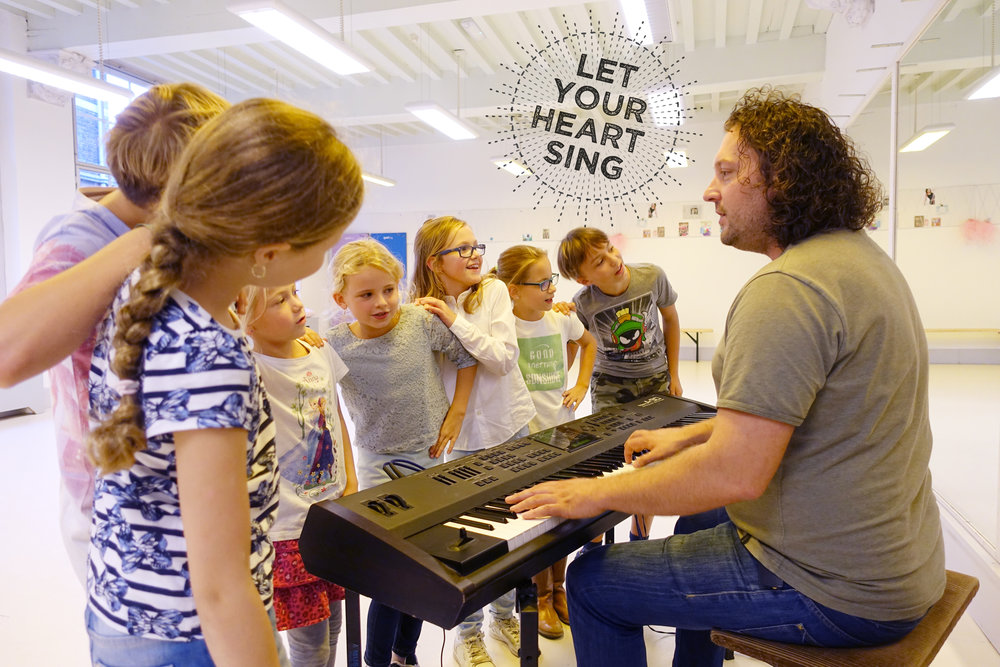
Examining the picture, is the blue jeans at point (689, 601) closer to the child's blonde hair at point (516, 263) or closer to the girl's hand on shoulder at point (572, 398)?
the girl's hand on shoulder at point (572, 398)

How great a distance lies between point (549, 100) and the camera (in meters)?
7.12

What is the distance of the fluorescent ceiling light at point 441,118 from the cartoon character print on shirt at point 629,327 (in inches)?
154

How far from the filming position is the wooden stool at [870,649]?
112 centimetres

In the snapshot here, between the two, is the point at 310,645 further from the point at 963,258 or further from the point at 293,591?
the point at 963,258

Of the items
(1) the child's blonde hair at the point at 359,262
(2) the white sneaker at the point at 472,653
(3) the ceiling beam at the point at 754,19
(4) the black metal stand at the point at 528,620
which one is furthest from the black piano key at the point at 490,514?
(3) the ceiling beam at the point at 754,19

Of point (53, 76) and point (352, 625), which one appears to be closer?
point (352, 625)

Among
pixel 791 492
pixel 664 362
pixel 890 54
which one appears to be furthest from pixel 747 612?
pixel 890 54

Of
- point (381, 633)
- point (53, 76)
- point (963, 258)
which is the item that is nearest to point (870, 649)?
point (381, 633)

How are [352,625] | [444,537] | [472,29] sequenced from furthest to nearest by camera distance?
[472,29] < [352,625] < [444,537]

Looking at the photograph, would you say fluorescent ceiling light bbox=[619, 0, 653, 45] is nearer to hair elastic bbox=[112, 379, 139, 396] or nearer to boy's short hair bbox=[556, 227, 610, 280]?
boy's short hair bbox=[556, 227, 610, 280]

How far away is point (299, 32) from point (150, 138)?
3902mm

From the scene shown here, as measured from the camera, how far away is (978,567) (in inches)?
93.3

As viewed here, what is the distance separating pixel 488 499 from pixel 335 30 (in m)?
5.44

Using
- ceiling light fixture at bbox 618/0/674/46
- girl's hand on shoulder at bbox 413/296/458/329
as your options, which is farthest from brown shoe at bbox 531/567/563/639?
ceiling light fixture at bbox 618/0/674/46
